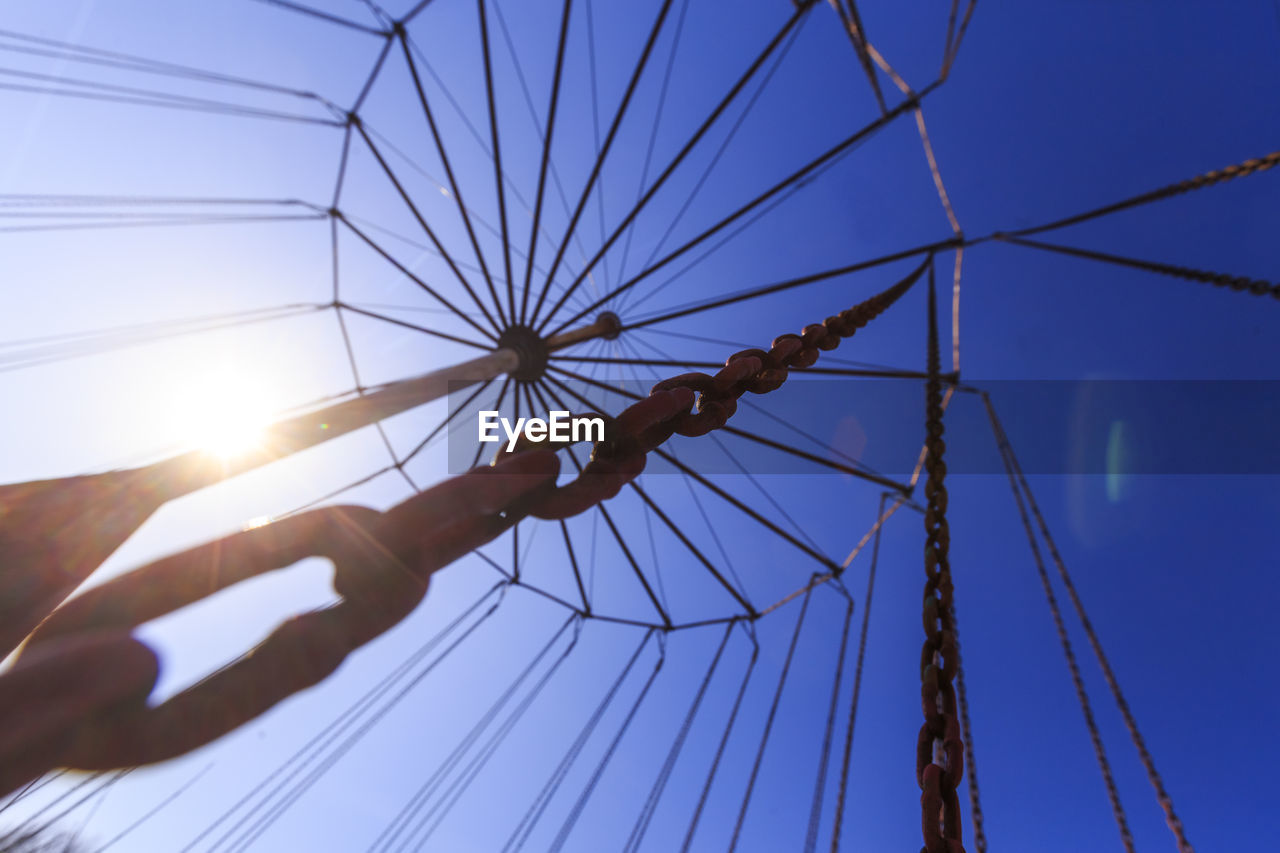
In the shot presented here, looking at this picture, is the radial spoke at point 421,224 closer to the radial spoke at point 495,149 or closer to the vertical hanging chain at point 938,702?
the radial spoke at point 495,149

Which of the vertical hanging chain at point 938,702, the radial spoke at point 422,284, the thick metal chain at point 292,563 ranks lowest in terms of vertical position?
the thick metal chain at point 292,563

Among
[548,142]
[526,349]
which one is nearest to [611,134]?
[548,142]

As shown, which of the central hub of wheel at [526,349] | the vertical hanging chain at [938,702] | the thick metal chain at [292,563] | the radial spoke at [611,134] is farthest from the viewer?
the central hub of wheel at [526,349]

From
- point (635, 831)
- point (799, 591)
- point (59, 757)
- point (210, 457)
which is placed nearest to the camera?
point (59, 757)

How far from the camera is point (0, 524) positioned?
2.29 meters

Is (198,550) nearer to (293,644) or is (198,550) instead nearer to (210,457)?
(293,644)

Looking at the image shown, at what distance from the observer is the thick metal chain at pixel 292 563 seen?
1242 millimetres

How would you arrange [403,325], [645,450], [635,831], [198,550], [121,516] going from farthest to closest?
[403,325] < [635,831] < [121,516] < [645,450] < [198,550]

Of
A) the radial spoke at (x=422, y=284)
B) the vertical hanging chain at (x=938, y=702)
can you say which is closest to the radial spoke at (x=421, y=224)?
the radial spoke at (x=422, y=284)

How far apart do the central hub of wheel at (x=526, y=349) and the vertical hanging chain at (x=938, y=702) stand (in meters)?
7.18

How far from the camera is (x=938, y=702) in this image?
257cm

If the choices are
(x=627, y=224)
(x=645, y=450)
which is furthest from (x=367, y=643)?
(x=627, y=224)

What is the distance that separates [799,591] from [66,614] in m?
9.10

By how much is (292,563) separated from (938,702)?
2612mm
